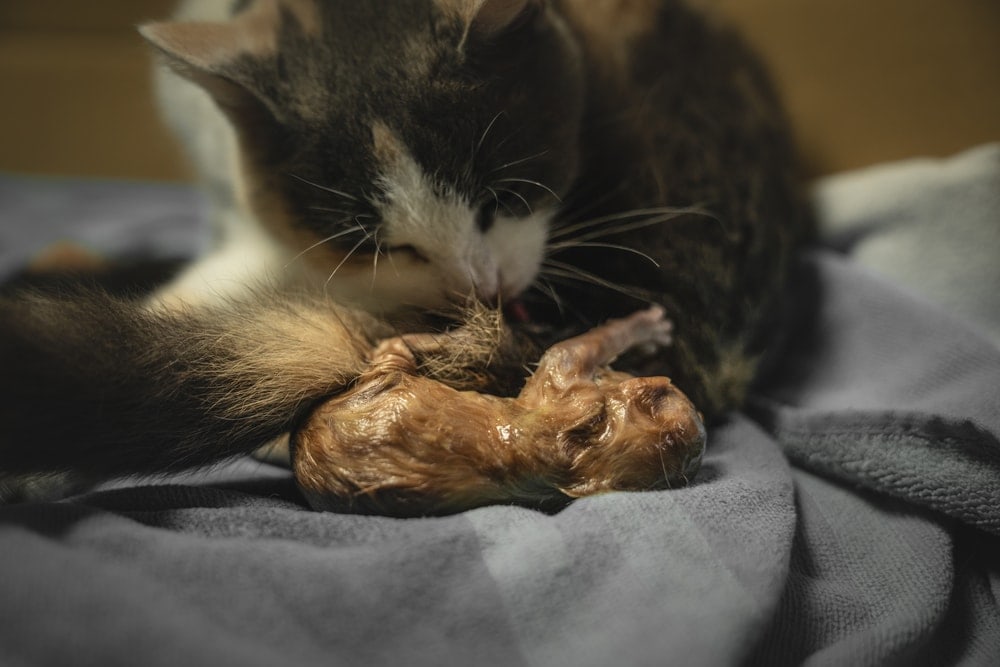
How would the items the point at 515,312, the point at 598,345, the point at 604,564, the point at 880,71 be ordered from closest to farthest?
the point at 604,564, the point at 598,345, the point at 515,312, the point at 880,71

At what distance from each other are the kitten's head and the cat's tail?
0.13 metres

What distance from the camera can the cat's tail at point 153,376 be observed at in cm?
52

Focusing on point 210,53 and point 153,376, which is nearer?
point 153,376

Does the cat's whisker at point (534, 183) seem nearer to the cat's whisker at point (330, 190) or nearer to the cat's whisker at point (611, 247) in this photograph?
the cat's whisker at point (611, 247)

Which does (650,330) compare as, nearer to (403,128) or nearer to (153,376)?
(403,128)

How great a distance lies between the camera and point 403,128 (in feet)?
2.39

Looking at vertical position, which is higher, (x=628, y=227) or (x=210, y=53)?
(x=210, y=53)

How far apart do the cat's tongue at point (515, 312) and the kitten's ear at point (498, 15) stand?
285mm

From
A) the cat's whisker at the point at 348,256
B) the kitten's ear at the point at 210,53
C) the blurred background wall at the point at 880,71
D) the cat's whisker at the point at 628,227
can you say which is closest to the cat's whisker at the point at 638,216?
the cat's whisker at the point at 628,227

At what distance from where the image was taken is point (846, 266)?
38.9 inches

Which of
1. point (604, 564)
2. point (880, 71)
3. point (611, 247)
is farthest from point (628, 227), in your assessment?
point (880, 71)

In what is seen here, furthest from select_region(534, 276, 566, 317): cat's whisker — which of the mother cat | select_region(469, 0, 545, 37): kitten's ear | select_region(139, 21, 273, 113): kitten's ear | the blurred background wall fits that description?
the blurred background wall

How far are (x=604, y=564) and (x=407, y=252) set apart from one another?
0.40 m

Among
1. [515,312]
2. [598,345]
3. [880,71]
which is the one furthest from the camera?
[880,71]
